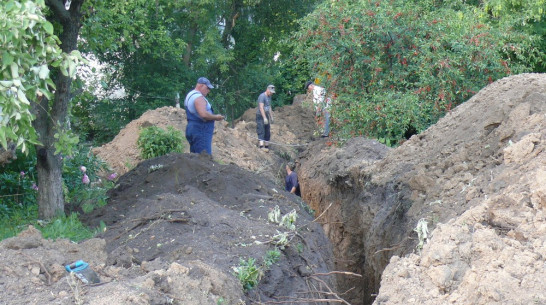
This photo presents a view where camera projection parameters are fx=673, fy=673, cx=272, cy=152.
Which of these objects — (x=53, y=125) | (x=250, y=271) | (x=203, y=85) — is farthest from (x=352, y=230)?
(x=250, y=271)

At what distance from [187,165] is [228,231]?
346 cm

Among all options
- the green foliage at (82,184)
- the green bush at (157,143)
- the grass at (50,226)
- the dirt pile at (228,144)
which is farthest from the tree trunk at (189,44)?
the grass at (50,226)

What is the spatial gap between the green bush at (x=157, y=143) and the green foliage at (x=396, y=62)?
334cm

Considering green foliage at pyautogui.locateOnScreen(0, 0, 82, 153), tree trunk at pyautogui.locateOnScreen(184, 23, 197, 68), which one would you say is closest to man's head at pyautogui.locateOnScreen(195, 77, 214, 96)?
green foliage at pyautogui.locateOnScreen(0, 0, 82, 153)

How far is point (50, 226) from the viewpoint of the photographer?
771 cm

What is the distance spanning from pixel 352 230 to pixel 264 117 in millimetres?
6506

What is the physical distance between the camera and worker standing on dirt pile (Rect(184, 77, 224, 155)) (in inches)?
428

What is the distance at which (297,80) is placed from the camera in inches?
955

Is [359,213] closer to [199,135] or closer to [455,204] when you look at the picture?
[199,135]

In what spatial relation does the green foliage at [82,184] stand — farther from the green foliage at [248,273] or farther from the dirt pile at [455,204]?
the green foliage at [248,273]

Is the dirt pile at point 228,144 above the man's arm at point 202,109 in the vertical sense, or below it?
below

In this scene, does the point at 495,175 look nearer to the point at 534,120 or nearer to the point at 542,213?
the point at 534,120

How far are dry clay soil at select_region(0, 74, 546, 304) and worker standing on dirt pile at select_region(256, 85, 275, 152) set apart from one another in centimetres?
438

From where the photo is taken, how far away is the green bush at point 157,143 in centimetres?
1280
